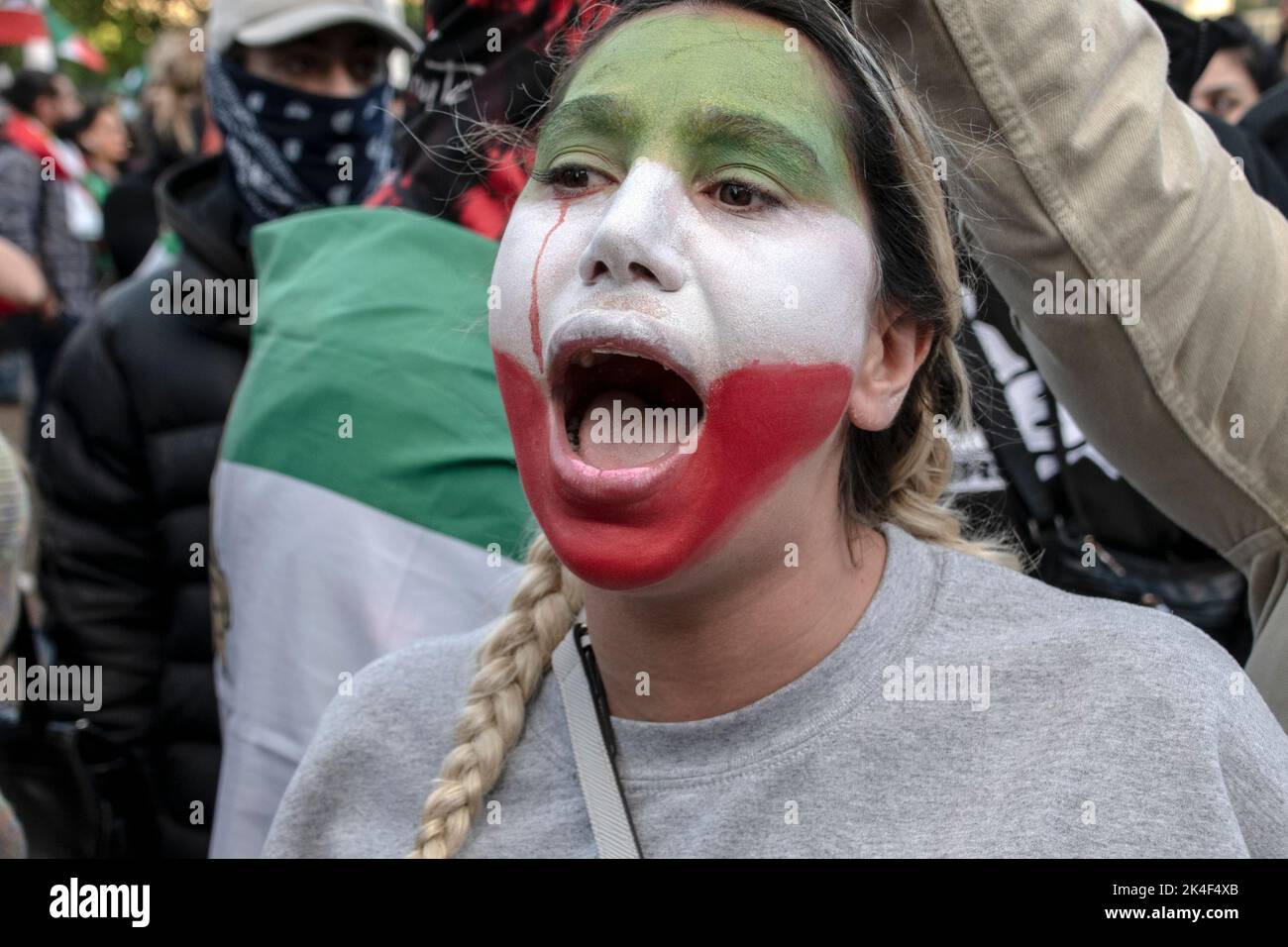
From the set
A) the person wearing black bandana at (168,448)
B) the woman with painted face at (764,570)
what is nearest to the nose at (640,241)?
the woman with painted face at (764,570)

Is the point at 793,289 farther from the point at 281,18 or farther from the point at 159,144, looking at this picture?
the point at 159,144

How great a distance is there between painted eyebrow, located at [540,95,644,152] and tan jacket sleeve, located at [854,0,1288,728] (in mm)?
314

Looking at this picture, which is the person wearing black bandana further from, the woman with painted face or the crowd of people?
the woman with painted face

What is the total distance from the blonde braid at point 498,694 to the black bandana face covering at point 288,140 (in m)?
1.78

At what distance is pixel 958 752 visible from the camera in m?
1.59

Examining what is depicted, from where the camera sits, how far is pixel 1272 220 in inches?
70.7

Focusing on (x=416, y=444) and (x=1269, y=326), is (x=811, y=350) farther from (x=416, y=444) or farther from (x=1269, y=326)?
(x=416, y=444)

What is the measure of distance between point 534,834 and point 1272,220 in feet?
3.78

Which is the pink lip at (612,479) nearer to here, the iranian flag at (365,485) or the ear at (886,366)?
the ear at (886,366)

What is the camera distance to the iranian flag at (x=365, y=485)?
2264 mm

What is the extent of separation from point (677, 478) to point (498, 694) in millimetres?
433
